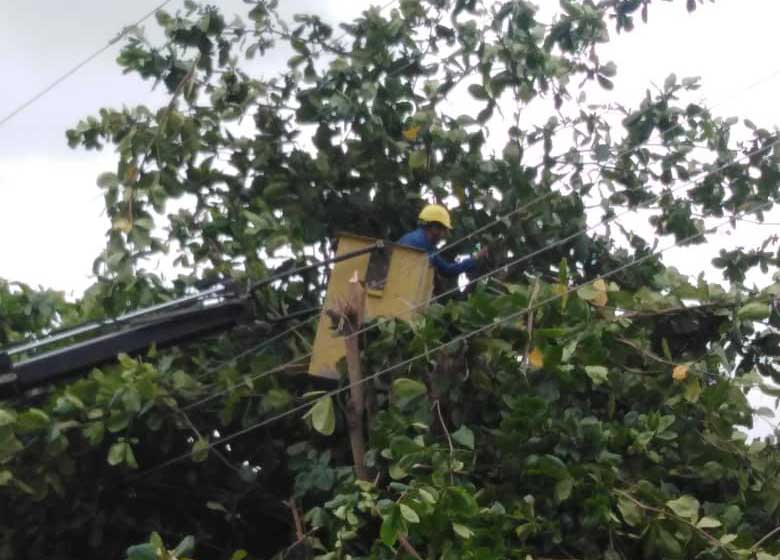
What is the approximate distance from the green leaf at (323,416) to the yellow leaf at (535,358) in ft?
3.38

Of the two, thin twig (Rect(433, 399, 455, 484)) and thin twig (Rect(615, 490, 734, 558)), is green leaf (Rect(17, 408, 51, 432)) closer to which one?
thin twig (Rect(433, 399, 455, 484))

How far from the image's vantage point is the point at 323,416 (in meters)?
7.11

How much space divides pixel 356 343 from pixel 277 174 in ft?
5.64

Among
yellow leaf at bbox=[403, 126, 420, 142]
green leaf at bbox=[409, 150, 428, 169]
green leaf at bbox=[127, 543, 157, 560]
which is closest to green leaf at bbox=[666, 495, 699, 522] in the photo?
green leaf at bbox=[127, 543, 157, 560]

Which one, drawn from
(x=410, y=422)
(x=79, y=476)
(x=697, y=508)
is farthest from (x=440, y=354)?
(x=79, y=476)

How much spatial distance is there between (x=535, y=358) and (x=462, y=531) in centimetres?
120

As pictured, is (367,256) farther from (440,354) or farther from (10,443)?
(10,443)

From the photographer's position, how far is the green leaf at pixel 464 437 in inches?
269

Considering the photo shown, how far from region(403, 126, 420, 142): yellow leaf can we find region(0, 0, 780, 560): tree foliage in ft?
0.06

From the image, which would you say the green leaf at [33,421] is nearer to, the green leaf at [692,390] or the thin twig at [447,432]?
the thin twig at [447,432]

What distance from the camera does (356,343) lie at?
714 centimetres

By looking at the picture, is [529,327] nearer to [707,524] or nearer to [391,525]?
[707,524]

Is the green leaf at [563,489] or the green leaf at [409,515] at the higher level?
the green leaf at [563,489]

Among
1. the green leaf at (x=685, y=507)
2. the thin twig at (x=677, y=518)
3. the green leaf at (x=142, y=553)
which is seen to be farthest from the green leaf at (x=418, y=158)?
the green leaf at (x=142, y=553)
